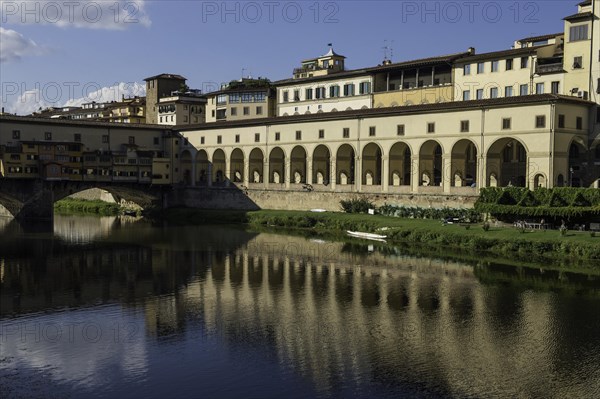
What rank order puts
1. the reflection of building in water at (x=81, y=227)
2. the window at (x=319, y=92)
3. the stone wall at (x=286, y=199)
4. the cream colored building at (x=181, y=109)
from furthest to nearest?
the cream colored building at (x=181, y=109)
the window at (x=319, y=92)
the stone wall at (x=286, y=199)
the reflection of building in water at (x=81, y=227)

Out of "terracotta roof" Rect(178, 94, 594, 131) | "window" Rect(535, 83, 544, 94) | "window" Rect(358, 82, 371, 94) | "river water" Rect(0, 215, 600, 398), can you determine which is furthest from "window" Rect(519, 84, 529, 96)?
"river water" Rect(0, 215, 600, 398)

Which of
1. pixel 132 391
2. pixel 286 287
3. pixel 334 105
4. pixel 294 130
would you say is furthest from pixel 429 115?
pixel 132 391

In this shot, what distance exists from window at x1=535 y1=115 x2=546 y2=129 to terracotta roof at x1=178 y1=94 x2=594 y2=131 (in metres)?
1.10

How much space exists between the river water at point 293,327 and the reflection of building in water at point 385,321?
0.08m

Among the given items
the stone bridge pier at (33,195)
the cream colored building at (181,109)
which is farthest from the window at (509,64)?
the cream colored building at (181,109)

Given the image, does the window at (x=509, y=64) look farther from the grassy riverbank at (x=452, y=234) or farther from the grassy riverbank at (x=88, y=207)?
the grassy riverbank at (x=88, y=207)

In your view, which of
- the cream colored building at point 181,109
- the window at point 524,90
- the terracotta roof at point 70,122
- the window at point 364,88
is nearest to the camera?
the window at point 524,90

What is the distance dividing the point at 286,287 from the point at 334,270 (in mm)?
5612

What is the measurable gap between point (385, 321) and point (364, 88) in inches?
2018

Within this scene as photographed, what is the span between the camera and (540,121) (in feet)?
164

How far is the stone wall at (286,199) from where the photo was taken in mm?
56328

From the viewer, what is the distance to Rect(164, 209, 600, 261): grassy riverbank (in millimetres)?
41469

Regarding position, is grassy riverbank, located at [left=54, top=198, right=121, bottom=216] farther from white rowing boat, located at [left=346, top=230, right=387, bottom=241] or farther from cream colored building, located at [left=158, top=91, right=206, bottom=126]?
white rowing boat, located at [left=346, top=230, right=387, bottom=241]

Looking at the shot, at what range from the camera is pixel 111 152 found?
2852 inches
